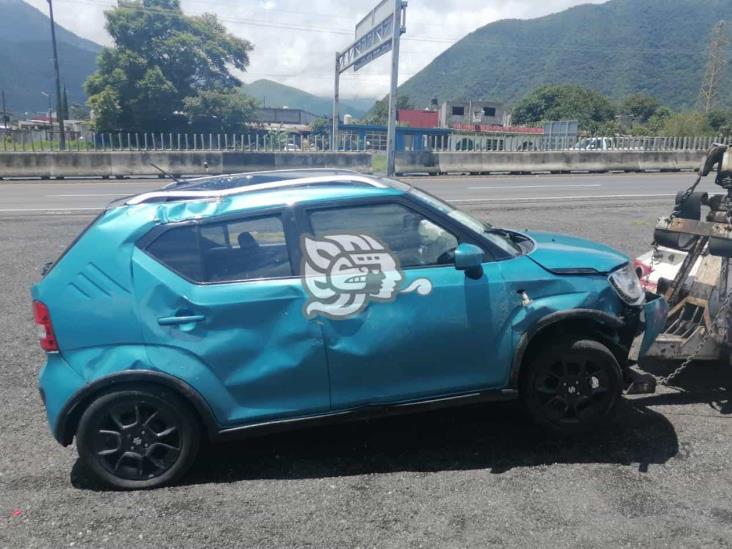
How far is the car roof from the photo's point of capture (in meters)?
3.63

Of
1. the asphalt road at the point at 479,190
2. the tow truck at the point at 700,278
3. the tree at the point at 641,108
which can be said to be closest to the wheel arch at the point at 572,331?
the tow truck at the point at 700,278

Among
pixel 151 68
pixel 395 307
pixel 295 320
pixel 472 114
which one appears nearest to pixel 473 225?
pixel 395 307

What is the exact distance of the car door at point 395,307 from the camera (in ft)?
11.7

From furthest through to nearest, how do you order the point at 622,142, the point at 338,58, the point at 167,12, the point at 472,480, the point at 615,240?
the point at 167,12 < the point at 338,58 < the point at 622,142 < the point at 615,240 < the point at 472,480

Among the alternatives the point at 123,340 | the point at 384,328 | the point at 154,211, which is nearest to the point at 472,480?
the point at 384,328

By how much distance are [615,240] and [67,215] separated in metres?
11.2

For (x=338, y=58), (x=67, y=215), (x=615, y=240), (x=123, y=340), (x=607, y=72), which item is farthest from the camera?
(x=607, y=72)

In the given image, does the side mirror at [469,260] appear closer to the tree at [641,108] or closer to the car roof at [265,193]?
the car roof at [265,193]

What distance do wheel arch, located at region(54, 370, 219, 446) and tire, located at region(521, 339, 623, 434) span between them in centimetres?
197

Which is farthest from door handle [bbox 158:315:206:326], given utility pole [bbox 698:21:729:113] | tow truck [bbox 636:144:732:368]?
utility pole [bbox 698:21:729:113]

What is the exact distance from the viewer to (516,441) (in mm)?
4047

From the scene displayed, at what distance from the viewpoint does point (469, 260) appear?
3.58 metres

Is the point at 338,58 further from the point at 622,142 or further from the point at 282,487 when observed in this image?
the point at 282,487

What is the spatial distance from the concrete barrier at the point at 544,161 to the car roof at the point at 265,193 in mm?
20444
